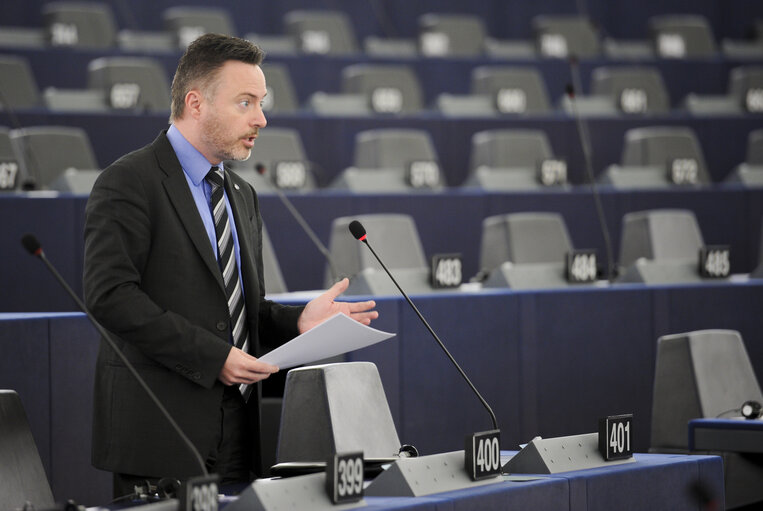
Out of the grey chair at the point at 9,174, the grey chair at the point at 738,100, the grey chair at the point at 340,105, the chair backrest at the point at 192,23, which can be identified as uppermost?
the chair backrest at the point at 192,23

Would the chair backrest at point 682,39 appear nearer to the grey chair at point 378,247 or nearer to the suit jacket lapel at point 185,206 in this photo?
the grey chair at point 378,247

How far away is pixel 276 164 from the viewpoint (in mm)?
4965

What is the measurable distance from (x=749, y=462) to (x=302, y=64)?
14.3ft

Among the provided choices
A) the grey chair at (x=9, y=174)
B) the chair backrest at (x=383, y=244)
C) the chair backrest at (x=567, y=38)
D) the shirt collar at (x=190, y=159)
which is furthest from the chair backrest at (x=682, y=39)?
the shirt collar at (x=190, y=159)

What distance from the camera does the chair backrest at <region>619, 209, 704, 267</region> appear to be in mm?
4664

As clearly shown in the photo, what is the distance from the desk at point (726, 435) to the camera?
2725 mm

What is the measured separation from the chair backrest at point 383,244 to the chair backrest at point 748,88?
121 inches

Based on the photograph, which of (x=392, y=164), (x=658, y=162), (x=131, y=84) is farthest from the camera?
(x=658, y=162)

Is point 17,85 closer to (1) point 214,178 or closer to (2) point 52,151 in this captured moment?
(2) point 52,151

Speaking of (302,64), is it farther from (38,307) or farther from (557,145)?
(38,307)

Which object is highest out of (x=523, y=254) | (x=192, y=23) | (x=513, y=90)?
(x=192, y=23)

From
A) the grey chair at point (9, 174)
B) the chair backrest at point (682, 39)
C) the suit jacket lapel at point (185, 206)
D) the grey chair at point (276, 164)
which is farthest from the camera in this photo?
the chair backrest at point (682, 39)

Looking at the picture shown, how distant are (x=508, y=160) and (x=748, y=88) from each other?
1874 millimetres

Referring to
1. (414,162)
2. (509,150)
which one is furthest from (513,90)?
(414,162)
